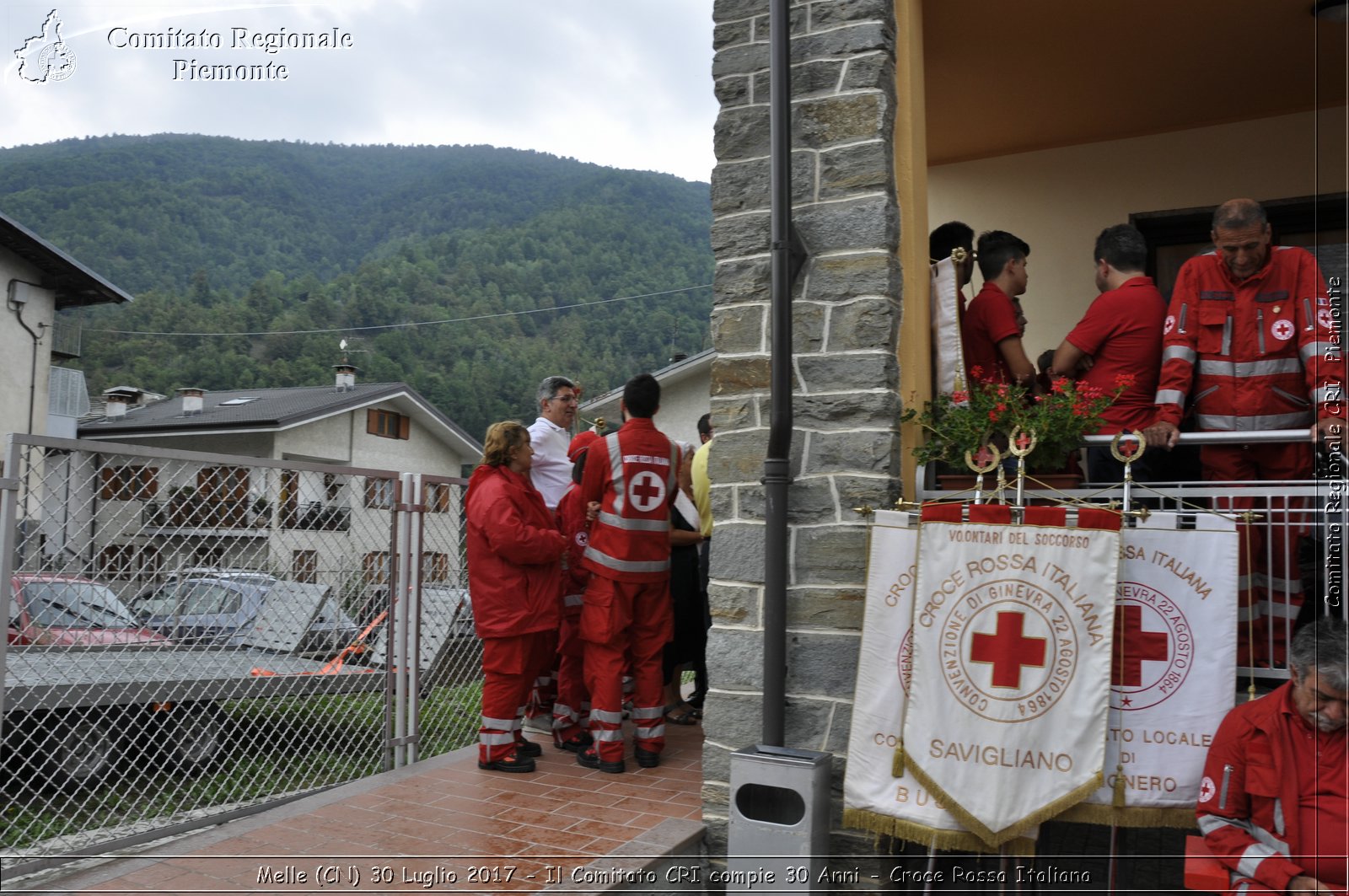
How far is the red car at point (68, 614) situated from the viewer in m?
4.21

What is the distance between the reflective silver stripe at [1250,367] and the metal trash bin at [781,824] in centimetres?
241

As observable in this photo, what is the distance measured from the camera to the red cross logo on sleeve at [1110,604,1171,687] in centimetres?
385

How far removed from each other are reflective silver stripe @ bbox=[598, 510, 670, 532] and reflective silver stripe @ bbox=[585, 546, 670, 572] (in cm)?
17

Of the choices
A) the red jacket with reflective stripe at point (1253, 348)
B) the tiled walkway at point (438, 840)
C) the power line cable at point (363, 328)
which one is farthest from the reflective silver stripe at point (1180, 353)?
the power line cable at point (363, 328)

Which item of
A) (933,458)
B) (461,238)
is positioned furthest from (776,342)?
(461,238)

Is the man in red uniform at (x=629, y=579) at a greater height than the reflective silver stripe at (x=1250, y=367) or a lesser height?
lesser

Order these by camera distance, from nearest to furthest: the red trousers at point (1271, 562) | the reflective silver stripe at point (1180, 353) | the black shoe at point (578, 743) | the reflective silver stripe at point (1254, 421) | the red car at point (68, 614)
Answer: the red trousers at point (1271, 562), the red car at point (68, 614), the reflective silver stripe at point (1254, 421), the reflective silver stripe at point (1180, 353), the black shoe at point (578, 743)

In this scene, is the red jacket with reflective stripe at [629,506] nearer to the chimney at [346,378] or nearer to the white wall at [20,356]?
the white wall at [20,356]

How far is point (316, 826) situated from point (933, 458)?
10.7 feet

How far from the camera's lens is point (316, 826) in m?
4.61

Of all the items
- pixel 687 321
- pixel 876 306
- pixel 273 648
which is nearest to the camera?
pixel 876 306

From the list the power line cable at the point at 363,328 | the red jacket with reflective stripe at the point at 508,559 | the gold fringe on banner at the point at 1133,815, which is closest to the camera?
the gold fringe on banner at the point at 1133,815

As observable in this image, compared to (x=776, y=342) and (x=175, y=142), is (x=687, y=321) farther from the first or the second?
(x=776, y=342)

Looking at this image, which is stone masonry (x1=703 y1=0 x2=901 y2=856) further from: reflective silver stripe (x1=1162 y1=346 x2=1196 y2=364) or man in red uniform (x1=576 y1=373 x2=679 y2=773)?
reflective silver stripe (x1=1162 y1=346 x2=1196 y2=364)
